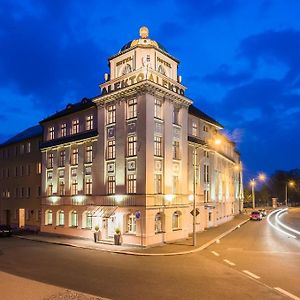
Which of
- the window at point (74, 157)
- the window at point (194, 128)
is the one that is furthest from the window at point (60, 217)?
the window at point (194, 128)

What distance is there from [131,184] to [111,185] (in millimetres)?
2981

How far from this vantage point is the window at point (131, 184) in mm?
31422

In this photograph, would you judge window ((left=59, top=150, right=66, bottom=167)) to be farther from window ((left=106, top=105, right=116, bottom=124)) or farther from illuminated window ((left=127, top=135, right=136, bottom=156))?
illuminated window ((left=127, top=135, right=136, bottom=156))

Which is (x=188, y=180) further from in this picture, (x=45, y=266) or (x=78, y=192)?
(x=45, y=266)

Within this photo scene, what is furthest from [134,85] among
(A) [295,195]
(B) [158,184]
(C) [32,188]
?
(A) [295,195]

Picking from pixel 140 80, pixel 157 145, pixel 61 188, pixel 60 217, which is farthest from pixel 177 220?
pixel 61 188

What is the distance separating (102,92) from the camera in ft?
116

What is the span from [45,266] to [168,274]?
751 cm

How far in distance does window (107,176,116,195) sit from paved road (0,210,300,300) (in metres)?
7.07

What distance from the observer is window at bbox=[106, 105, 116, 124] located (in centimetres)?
3428

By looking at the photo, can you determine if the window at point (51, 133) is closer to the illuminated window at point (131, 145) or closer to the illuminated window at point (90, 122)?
the illuminated window at point (90, 122)

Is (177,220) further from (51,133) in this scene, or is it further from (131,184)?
(51,133)

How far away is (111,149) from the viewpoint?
113 feet

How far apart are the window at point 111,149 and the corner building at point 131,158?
10 centimetres
